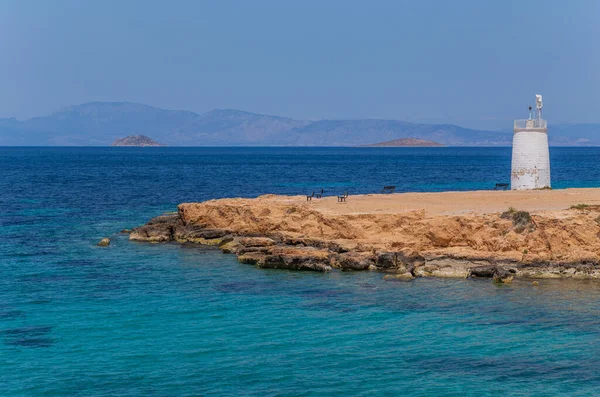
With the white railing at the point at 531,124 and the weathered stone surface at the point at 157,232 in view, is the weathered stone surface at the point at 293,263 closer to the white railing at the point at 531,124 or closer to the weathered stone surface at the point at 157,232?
the weathered stone surface at the point at 157,232

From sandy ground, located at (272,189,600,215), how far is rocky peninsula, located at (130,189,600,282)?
64mm

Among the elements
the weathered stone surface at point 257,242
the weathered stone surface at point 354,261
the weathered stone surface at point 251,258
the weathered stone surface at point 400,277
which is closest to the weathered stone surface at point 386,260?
the weathered stone surface at point 354,261

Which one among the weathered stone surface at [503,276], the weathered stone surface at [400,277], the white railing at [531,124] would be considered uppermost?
the white railing at [531,124]

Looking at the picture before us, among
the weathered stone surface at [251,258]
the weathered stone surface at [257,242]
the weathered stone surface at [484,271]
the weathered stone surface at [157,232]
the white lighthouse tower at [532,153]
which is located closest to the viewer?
the weathered stone surface at [484,271]

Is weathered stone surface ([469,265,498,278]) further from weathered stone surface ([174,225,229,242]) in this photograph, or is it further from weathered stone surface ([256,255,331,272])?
weathered stone surface ([174,225,229,242])

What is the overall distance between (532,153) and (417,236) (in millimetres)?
19413

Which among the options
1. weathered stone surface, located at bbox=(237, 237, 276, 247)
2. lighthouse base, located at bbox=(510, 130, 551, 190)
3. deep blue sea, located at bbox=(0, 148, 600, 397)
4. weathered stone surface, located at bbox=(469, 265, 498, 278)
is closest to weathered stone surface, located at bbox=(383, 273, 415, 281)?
deep blue sea, located at bbox=(0, 148, 600, 397)

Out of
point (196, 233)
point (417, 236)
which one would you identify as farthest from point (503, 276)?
point (196, 233)

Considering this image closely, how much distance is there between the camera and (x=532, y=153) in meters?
53.5

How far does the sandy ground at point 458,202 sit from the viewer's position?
4088 cm

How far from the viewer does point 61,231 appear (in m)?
50.0

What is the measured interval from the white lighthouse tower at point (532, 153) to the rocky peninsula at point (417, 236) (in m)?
8.25

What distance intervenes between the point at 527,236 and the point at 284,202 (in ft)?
49.8

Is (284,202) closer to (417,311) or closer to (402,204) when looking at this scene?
(402,204)
